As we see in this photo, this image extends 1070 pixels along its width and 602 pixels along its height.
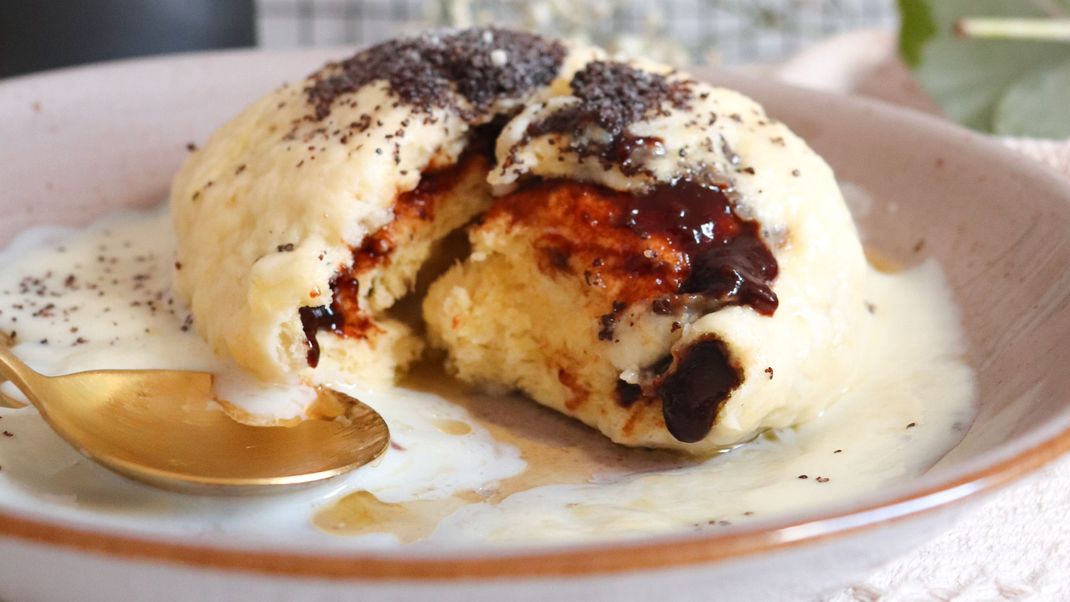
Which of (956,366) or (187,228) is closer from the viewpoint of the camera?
(956,366)

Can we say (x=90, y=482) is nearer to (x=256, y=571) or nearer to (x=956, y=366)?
(x=256, y=571)

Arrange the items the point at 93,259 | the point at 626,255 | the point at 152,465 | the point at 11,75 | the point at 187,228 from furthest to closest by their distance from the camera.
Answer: the point at 11,75 → the point at 93,259 → the point at 187,228 → the point at 626,255 → the point at 152,465

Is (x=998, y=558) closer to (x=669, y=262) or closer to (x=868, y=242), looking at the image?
(x=669, y=262)

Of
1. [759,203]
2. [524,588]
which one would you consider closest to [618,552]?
[524,588]

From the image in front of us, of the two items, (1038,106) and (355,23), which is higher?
(1038,106)

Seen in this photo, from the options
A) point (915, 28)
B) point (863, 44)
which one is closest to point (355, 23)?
point (863, 44)

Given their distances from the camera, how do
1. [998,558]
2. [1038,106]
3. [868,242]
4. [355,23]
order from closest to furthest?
[998,558] → [868,242] → [1038,106] → [355,23]

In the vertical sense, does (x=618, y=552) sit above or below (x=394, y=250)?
above

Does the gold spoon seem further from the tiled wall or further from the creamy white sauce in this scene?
the tiled wall
